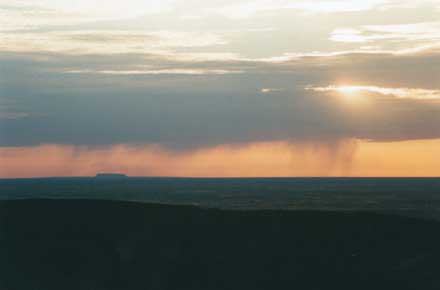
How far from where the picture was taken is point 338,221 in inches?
1500

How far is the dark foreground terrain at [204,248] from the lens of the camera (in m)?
31.5

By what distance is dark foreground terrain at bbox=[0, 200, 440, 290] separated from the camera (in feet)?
103

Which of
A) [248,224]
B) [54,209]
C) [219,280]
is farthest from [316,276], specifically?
[54,209]

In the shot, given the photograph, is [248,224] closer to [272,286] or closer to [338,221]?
[338,221]

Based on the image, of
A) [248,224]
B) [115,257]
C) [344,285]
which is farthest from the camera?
[248,224]

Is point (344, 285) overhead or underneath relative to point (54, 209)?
underneath

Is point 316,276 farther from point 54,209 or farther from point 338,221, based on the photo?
point 54,209

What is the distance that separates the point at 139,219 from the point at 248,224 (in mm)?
5456

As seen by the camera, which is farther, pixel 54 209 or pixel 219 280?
pixel 54 209

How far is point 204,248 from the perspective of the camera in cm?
3478

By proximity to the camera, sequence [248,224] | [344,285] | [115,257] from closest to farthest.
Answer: [344,285] < [115,257] < [248,224]

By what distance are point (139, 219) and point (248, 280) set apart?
848 centimetres

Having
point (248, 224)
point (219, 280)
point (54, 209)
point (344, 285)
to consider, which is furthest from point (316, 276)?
point (54, 209)

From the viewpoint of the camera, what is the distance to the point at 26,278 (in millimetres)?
31938
